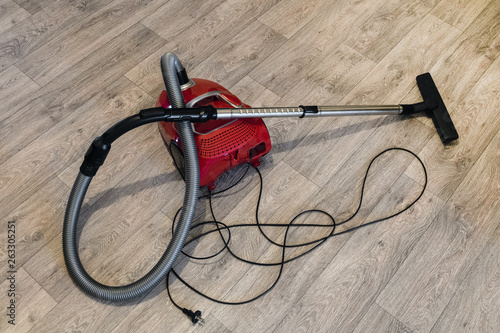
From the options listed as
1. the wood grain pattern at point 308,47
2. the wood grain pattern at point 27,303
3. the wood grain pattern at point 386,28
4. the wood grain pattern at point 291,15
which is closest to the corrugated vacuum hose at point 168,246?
the wood grain pattern at point 27,303

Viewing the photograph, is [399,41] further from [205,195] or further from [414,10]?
[205,195]

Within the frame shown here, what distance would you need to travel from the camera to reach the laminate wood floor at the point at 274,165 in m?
1.47

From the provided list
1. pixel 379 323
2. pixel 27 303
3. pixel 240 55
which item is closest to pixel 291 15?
pixel 240 55

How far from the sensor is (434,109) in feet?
6.11

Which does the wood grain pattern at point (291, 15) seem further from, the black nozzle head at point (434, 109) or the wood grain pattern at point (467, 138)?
the wood grain pattern at point (467, 138)

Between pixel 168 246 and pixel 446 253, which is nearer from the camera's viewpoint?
pixel 168 246

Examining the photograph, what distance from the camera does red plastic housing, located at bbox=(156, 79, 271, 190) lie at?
1.49 meters

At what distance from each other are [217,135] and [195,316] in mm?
564

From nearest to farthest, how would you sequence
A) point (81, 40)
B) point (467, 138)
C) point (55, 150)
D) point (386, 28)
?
→ point (55, 150) < point (467, 138) < point (81, 40) < point (386, 28)

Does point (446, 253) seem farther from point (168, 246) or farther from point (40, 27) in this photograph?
point (40, 27)

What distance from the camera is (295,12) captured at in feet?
7.04

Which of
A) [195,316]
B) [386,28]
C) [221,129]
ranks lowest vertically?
[195,316]

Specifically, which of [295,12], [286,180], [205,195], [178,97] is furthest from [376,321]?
[295,12]

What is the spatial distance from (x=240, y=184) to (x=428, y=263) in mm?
694
